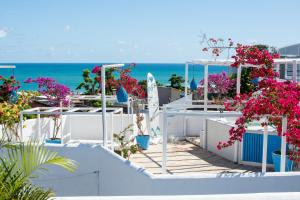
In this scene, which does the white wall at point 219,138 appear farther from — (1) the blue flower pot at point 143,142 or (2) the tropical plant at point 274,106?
(2) the tropical plant at point 274,106

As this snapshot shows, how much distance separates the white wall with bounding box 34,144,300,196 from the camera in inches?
194

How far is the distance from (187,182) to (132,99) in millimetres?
6084

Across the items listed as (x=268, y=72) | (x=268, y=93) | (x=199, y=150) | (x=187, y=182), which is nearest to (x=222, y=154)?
(x=199, y=150)

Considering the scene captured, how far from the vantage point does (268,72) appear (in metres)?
6.61

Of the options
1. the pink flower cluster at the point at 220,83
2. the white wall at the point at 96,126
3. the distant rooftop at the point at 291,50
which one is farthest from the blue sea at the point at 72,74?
the white wall at the point at 96,126

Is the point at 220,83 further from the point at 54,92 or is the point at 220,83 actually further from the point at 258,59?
the point at 258,59

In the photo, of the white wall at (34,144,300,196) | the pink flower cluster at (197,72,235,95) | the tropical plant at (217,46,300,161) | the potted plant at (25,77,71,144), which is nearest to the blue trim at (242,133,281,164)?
the tropical plant at (217,46,300,161)

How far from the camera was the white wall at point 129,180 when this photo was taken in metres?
4.92

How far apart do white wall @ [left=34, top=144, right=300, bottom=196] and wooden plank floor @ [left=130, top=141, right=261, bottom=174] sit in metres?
1.66

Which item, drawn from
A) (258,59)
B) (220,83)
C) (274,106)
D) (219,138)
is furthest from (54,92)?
(220,83)

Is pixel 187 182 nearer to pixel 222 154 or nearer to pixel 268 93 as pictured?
pixel 268 93

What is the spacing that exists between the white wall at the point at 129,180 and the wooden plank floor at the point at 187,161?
1.66m

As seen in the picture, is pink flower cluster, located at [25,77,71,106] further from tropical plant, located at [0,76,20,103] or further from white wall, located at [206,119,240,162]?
white wall, located at [206,119,240,162]

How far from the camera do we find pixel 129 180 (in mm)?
5684
